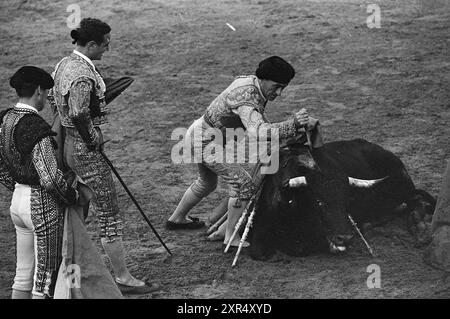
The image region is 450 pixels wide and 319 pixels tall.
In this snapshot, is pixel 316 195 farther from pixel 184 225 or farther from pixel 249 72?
pixel 249 72

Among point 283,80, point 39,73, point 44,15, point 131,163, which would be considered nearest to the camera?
point 39,73

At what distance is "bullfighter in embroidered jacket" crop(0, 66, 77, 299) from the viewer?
569cm

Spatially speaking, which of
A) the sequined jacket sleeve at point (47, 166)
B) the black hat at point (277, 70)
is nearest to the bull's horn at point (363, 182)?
the black hat at point (277, 70)

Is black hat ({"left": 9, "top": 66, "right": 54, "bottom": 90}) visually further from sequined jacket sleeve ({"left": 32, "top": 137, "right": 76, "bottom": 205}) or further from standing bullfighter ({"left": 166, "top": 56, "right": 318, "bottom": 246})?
standing bullfighter ({"left": 166, "top": 56, "right": 318, "bottom": 246})

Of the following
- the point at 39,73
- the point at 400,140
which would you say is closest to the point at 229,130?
the point at 39,73

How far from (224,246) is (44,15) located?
7.38 m

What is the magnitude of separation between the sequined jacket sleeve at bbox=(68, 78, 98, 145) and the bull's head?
1.70 meters

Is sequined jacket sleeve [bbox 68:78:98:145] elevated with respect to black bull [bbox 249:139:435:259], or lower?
elevated

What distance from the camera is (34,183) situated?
19.0 ft

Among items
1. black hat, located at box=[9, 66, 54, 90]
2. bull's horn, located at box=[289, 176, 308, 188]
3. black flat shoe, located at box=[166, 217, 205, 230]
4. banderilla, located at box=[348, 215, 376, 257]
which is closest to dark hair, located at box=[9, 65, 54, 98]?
black hat, located at box=[9, 66, 54, 90]

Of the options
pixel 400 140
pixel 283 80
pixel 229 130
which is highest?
pixel 283 80

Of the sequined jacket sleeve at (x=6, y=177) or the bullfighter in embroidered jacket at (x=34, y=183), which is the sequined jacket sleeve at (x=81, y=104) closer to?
the bullfighter in embroidered jacket at (x=34, y=183)
